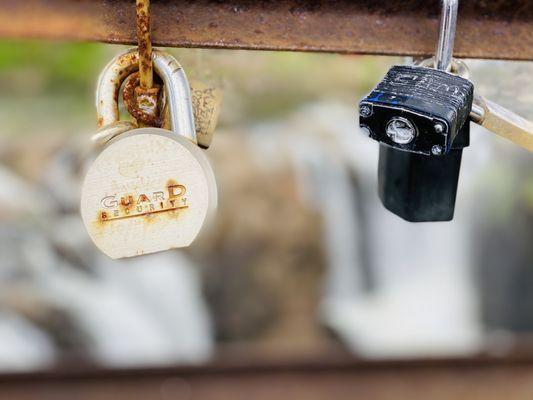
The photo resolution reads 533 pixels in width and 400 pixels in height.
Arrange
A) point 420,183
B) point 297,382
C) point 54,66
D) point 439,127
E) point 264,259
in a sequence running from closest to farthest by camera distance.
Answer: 1. point 439,127
2. point 420,183
3. point 297,382
4. point 264,259
5. point 54,66

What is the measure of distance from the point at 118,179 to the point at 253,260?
280cm

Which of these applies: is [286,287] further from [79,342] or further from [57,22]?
[57,22]

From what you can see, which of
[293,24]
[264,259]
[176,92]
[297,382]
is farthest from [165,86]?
[264,259]

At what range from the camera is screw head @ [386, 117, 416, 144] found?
51cm

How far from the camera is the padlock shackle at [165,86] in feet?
1.82

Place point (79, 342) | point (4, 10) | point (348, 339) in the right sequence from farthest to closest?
point (348, 339), point (79, 342), point (4, 10)

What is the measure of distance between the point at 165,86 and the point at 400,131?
0.66 feet

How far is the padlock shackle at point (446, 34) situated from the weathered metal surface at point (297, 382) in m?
2.42

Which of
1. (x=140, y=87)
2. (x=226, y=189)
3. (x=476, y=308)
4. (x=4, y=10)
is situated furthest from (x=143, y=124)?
(x=476, y=308)

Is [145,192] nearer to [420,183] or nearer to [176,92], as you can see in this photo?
[176,92]

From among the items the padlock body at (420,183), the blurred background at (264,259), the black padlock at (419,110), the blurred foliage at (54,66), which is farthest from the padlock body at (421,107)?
the blurred foliage at (54,66)

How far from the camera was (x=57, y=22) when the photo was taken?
1.78 feet

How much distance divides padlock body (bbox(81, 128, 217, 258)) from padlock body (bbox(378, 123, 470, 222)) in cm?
19

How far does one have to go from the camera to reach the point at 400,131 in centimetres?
52
